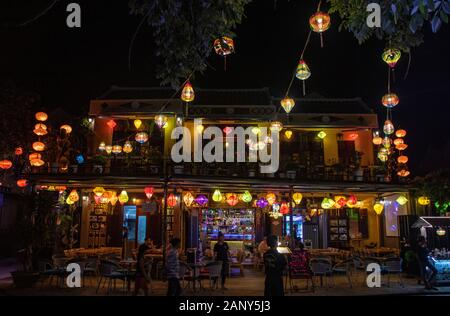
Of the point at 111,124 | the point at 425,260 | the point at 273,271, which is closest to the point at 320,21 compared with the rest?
the point at 273,271

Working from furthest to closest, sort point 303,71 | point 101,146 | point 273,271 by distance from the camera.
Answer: point 101,146
point 303,71
point 273,271

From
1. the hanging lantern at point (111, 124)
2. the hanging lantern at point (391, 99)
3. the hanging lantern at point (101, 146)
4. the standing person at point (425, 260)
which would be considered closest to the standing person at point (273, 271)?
the hanging lantern at point (391, 99)

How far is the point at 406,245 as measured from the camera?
14.3 meters

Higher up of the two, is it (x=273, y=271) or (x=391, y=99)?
(x=391, y=99)

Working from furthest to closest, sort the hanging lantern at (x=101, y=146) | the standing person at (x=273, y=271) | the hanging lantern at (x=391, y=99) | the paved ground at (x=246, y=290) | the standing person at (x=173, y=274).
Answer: the hanging lantern at (x=101, y=146)
the paved ground at (x=246, y=290)
the hanging lantern at (x=391, y=99)
the standing person at (x=173, y=274)
the standing person at (x=273, y=271)

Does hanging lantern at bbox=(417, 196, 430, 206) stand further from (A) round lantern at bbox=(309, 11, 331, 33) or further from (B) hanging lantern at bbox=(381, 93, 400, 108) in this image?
(A) round lantern at bbox=(309, 11, 331, 33)

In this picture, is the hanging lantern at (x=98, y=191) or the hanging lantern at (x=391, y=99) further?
the hanging lantern at (x=98, y=191)

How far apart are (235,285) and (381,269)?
15.0 feet

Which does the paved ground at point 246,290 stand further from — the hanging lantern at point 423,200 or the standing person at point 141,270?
the hanging lantern at point 423,200

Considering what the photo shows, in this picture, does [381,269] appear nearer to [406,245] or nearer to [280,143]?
[406,245]

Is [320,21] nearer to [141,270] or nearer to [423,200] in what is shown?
[141,270]

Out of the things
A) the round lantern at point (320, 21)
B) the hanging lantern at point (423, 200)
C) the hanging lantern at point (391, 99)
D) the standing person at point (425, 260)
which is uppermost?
the round lantern at point (320, 21)
